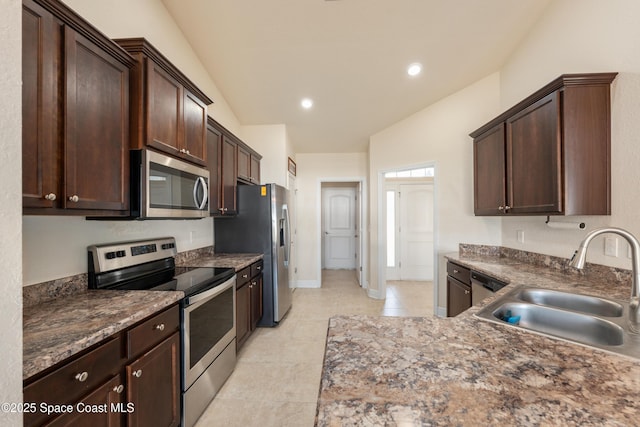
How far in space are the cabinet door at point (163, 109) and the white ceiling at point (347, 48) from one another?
988mm

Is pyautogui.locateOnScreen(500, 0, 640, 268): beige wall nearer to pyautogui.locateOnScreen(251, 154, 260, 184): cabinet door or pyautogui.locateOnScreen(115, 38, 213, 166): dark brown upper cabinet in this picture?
pyautogui.locateOnScreen(115, 38, 213, 166): dark brown upper cabinet

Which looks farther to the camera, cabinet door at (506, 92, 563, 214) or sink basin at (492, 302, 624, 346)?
cabinet door at (506, 92, 563, 214)

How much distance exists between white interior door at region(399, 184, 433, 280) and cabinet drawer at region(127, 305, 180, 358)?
4.56 metres

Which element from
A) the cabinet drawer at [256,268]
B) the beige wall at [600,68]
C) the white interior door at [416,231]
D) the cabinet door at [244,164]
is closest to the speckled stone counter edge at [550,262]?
the beige wall at [600,68]

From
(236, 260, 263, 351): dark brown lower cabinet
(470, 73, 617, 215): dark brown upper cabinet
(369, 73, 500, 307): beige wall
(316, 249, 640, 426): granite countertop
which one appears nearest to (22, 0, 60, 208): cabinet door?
(316, 249, 640, 426): granite countertop

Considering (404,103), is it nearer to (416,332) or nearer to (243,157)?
(243,157)

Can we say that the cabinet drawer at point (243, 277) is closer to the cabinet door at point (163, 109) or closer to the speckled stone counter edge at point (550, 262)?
the cabinet door at point (163, 109)

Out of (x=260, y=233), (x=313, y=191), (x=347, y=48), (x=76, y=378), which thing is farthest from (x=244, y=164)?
(x=76, y=378)

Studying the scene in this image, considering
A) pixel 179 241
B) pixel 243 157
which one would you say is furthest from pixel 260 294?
pixel 243 157

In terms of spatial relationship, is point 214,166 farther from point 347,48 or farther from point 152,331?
point 347,48

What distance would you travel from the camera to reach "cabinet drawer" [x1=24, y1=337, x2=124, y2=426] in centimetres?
82

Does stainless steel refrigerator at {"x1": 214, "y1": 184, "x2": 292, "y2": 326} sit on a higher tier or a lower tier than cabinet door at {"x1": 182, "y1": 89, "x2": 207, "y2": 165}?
lower

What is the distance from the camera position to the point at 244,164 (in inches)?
132
